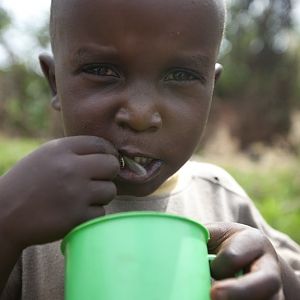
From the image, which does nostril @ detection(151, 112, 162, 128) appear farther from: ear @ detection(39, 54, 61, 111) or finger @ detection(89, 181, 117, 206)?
ear @ detection(39, 54, 61, 111)

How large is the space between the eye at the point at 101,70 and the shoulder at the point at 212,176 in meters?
0.60

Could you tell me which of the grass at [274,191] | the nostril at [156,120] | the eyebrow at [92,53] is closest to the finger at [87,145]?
the nostril at [156,120]

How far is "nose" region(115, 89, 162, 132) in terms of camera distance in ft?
4.21

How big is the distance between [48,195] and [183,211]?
0.71m

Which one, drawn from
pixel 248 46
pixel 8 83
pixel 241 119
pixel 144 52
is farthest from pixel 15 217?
pixel 248 46

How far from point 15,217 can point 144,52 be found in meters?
0.47

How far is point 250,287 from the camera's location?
0.98 m

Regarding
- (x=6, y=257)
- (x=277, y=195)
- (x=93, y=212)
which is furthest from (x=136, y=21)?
(x=277, y=195)

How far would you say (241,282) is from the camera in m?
0.98

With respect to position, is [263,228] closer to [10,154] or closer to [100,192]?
[100,192]

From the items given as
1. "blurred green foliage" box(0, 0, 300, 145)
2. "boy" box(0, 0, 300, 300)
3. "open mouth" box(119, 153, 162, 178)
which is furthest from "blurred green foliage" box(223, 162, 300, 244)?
"blurred green foliage" box(0, 0, 300, 145)

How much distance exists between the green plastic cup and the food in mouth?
14.9 inches

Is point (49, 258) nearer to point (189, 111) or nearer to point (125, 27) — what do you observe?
point (189, 111)

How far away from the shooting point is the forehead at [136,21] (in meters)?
1.34
